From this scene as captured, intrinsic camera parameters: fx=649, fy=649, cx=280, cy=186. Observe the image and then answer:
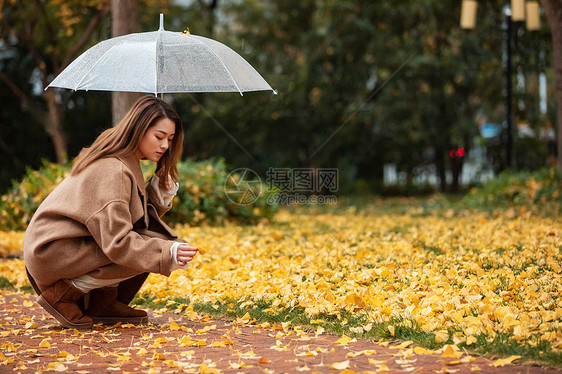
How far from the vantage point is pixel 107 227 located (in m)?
3.43

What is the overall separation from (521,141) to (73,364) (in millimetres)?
13634

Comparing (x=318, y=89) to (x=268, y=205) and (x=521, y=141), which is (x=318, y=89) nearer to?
(x=521, y=141)

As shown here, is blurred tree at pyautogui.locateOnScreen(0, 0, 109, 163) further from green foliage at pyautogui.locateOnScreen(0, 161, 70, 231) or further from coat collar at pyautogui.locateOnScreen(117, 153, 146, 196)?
coat collar at pyautogui.locateOnScreen(117, 153, 146, 196)

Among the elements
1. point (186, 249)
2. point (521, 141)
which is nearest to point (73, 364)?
point (186, 249)

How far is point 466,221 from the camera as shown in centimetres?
848

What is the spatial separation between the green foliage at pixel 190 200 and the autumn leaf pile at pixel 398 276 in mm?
594

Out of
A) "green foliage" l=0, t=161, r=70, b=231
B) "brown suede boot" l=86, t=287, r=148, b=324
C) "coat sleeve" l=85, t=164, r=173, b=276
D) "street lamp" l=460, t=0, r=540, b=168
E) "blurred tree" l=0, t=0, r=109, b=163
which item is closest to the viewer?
"coat sleeve" l=85, t=164, r=173, b=276

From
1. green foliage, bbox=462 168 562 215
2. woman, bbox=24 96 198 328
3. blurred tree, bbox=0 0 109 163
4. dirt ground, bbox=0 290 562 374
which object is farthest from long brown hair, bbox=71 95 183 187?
blurred tree, bbox=0 0 109 163

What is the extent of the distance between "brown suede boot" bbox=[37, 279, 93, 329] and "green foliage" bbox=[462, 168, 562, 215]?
6.85 meters

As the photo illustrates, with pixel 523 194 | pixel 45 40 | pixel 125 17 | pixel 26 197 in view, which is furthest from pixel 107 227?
pixel 45 40

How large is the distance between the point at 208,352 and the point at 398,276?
1.83 meters

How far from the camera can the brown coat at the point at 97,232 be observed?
342 cm

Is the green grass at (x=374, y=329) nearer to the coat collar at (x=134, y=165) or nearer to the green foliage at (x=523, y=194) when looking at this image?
the coat collar at (x=134, y=165)

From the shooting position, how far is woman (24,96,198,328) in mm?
3432
